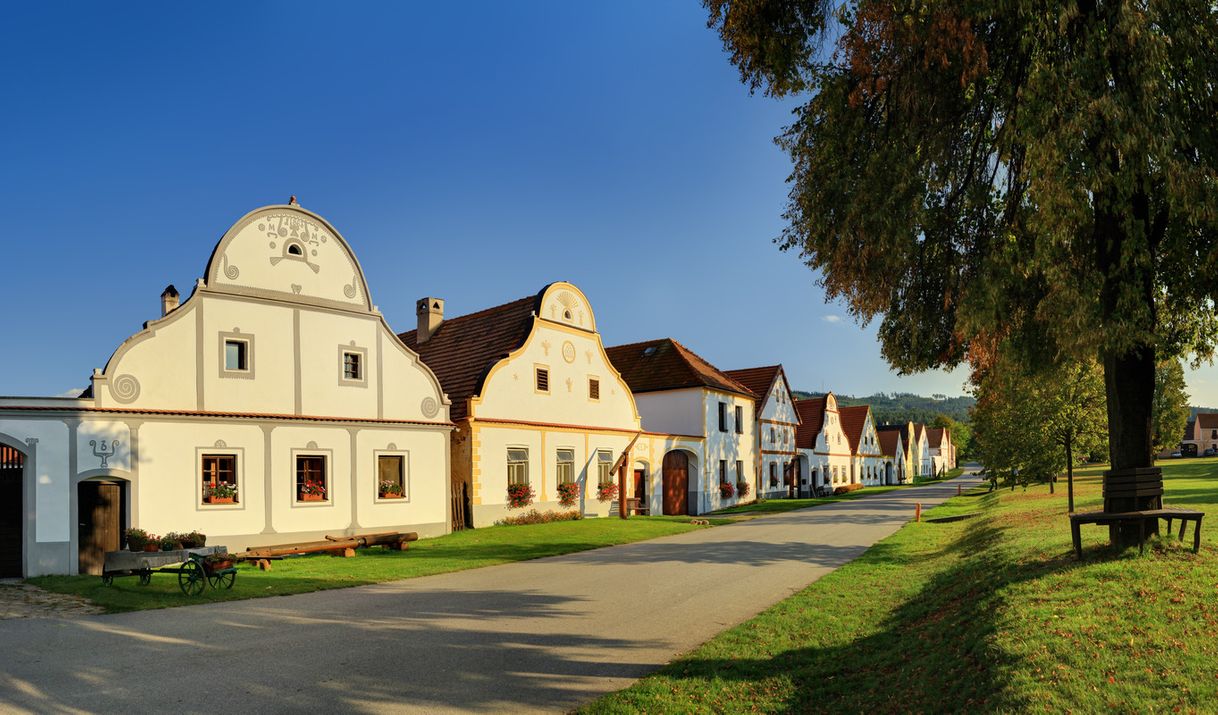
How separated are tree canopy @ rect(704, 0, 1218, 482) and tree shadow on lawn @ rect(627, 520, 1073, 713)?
122 inches

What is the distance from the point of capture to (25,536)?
17234 mm

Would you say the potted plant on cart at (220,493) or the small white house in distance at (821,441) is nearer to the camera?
the potted plant on cart at (220,493)

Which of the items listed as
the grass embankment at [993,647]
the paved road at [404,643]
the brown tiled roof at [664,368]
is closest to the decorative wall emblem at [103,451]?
the paved road at [404,643]

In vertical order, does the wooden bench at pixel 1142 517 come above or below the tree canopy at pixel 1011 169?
below

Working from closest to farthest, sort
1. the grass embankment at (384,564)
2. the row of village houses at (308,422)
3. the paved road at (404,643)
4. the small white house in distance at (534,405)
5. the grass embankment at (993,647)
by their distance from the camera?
the grass embankment at (993,647) < the paved road at (404,643) < the grass embankment at (384,564) < the row of village houses at (308,422) < the small white house in distance at (534,405)

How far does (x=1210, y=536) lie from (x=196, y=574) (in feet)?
56.6

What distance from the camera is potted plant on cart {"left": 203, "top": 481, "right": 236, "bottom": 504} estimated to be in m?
19.9

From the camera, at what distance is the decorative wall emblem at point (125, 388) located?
18.5 m

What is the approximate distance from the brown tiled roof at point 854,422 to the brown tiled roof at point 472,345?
46731mm

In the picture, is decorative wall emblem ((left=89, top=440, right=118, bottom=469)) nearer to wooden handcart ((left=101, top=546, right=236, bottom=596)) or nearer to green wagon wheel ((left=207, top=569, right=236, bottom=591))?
wooden handcart ((left=101, top=546, right=236, bottom=596))

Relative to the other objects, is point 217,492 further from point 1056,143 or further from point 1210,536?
point 1210,536

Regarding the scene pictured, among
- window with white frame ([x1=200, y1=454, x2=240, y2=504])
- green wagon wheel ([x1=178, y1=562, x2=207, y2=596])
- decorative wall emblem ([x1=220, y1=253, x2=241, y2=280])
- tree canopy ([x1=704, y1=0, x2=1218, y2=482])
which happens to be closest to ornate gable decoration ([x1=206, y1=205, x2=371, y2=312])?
decorative wall emblem ([x1=220, y1=253, x2=241, y2=280])

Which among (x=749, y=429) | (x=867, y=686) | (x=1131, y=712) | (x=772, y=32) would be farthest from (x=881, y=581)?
(x=749, y=429)

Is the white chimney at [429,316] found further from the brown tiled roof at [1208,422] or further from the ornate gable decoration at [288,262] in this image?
the brown tiled roof at [1208,422]
